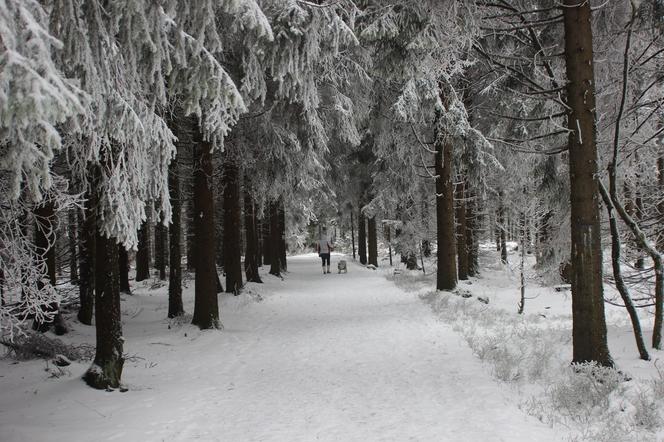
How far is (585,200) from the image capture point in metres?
5.76

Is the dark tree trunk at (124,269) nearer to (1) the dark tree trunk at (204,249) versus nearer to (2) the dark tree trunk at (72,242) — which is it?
(2) the dark tree trunk at (72,242)

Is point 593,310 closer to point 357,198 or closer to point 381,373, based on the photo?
point 381,373

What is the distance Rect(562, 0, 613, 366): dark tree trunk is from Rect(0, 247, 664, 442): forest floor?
627 mm

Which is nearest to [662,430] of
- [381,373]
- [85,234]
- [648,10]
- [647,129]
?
[381,373]

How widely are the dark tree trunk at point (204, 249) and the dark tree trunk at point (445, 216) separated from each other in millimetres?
6423

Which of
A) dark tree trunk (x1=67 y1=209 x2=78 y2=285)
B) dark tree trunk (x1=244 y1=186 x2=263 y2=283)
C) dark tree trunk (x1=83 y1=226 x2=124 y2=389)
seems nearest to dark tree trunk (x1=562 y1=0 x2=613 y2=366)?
dark tree trunk (x1=83 y1=226 x2=124 y2=389)

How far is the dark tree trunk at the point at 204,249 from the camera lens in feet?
30.9

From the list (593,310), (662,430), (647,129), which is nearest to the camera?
(662,430)

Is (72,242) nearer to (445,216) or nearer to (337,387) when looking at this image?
(337,387)

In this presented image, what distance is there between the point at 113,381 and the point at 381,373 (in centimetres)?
355

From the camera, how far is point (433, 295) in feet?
41.2

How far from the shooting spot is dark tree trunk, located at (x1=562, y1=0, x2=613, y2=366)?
5.75 metres

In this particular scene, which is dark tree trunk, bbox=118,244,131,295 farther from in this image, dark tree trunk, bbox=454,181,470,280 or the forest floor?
dark tree trunk, bbox=454,181,470,280

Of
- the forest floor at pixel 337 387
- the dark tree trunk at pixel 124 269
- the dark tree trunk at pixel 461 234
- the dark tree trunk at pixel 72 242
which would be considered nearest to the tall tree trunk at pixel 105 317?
the forest floor at pixel 337 387
